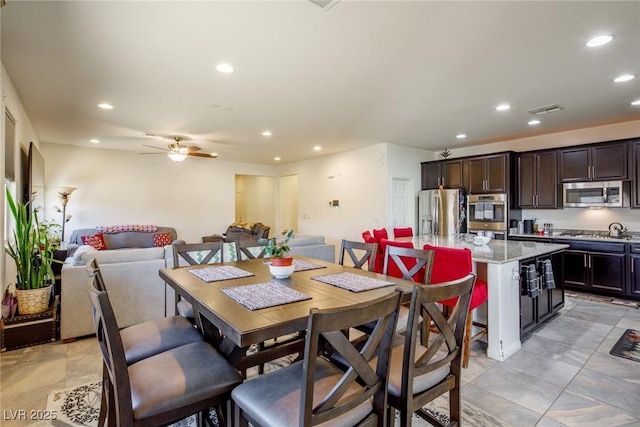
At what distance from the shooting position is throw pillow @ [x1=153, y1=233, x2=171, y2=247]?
21.5ft

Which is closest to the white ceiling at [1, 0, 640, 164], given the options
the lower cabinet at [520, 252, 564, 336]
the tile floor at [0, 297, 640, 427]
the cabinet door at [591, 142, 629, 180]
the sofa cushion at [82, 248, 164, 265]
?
the cabinet door at [591, 142, 629, 180]

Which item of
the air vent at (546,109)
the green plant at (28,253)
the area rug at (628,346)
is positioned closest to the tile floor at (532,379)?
the area rug at (628,346)

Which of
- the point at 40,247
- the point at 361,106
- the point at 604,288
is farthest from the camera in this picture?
the point at 604,288

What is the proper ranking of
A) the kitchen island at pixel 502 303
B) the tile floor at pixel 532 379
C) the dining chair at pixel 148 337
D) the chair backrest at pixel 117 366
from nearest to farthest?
the chair backrest at pixel 117 366
the dining chair at pixel 148 337
the tile floor at pixel 532 379
the kitchen island at pixel 502 303

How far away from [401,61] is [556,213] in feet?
15.6

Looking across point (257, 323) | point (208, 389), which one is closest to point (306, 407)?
point (257, 323)

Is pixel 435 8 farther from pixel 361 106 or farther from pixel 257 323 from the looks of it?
pixel 257 323

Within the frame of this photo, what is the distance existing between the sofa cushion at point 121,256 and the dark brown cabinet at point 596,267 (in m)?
5.83

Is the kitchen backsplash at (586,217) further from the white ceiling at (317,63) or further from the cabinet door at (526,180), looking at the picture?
the white ceiling at (317,63)

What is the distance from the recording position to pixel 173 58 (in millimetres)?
2662

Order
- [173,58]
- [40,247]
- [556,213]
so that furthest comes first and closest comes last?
[556,213], [40,247], [173,58]

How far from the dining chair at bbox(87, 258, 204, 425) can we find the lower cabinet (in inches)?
119

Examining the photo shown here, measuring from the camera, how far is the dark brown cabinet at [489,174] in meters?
5.64

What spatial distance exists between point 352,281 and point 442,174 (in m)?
5.28
